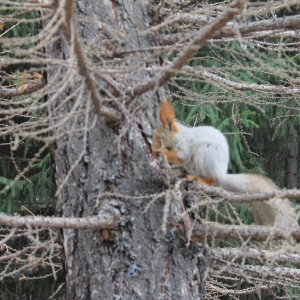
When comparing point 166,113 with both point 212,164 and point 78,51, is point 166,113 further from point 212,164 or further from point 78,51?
point 78,51

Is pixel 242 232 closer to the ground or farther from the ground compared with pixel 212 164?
closer to the ground

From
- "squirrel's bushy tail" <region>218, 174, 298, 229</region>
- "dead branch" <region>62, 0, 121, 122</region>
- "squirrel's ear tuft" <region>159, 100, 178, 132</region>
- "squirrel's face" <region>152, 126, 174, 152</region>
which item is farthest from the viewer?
"squirrel's bushy tail" <region>218, 174, 298, 229</region>

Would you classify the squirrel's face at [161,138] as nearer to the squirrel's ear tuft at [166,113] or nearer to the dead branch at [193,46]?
the squirrel's ear tuft at [166,113]

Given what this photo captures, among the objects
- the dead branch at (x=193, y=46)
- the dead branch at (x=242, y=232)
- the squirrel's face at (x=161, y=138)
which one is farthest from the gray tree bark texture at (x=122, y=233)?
the dead branch at (x=193, y=46)

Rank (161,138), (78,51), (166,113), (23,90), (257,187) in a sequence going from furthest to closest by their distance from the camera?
(23,90)
(257,187)
(166,113)
(161,138)
(78,51)

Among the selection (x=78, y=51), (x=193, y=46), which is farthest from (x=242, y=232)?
(x=78, y=51)

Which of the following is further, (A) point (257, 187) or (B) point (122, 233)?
(A) point (257, 187)

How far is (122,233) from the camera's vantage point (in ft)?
9.93

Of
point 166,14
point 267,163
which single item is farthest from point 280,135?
point 166,14

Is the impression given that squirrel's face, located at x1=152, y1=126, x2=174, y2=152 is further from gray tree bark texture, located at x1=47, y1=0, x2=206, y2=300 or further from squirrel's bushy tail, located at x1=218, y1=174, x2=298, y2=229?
squirrel's bushy tail, located at x1=218, y1=174, x2=298, y2=229

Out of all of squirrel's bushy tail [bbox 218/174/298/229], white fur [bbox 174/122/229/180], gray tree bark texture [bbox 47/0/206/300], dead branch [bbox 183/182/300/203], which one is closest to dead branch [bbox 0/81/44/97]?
gray tree bark texture [bbox 47/0/206/300]

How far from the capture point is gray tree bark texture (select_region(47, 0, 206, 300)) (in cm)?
301

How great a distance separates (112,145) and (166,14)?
993 mm

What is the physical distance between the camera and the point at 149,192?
3.07 m
